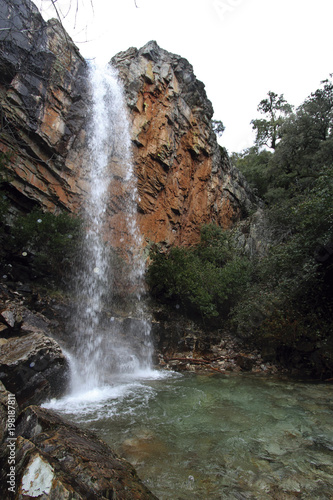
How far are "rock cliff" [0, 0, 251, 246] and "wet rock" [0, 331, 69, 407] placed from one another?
5.28m

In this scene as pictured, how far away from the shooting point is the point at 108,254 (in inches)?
425

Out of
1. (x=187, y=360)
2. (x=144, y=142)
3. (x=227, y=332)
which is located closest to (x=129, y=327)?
(x=187, y=360)

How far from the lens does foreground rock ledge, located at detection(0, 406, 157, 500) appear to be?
1620 mm

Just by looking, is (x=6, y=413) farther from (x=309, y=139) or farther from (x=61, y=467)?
(x=309, y=139)

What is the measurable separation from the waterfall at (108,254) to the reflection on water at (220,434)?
205 centimetres

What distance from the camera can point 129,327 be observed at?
973 cm

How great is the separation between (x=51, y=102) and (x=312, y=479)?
1385 cm

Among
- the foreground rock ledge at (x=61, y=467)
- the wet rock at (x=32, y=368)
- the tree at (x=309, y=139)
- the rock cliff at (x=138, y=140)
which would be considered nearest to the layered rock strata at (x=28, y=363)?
the wet rock at (x=32, y=368)

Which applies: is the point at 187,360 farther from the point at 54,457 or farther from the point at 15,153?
the point at 15,153

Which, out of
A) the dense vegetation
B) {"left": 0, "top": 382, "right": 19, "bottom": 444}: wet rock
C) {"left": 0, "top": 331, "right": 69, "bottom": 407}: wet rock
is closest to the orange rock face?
the dense vegetation

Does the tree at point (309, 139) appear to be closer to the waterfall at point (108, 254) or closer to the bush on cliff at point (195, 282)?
the bush on cliff at point (195, 282)

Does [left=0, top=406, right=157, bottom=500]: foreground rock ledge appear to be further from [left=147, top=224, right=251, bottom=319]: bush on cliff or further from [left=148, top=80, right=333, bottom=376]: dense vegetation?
[left=147, top=224, right=251, bottom=319]: bush on cliff

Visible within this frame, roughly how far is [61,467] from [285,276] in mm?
8928

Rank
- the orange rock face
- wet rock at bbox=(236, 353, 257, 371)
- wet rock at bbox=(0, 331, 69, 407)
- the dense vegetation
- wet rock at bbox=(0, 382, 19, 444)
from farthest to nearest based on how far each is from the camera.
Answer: the orange rock face → wet rock at bbox=(236, 353, 257, 371) → the dense vegetation → wet rock at bbox=(0, 331, 69, 407) → wet rock at bbox=(0, 382, 19, 444)
